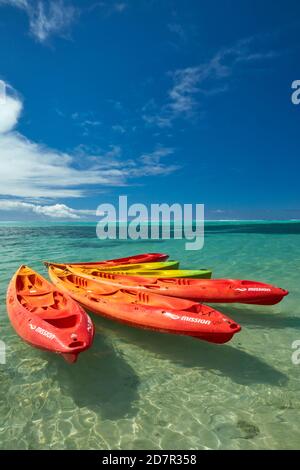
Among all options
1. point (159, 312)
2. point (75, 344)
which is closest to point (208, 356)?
point (159, 312)

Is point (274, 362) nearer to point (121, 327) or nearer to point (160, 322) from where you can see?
point (160, 322)

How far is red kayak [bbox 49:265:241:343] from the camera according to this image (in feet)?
23.3

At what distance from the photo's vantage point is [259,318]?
10.2 meters

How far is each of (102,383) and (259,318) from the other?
238 inches

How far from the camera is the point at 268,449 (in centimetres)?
484

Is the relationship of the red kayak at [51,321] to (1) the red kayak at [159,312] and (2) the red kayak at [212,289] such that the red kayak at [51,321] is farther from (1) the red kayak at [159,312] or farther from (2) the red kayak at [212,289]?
(2) the red kayak at [212,289]

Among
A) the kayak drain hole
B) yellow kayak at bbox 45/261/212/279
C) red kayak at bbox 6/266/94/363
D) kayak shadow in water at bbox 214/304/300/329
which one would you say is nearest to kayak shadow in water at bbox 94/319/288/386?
red kayak at bbox 6/266/94/363

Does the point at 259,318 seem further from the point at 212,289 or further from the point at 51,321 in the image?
the point at 51,321

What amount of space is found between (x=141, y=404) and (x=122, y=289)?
4539 mm

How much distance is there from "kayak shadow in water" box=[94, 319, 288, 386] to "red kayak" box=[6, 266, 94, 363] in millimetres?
2015

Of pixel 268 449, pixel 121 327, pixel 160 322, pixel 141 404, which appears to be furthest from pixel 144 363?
pixel 268 449

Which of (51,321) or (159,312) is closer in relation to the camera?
(51,321)

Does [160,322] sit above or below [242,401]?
above

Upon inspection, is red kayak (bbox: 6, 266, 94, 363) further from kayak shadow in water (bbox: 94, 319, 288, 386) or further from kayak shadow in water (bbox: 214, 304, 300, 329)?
kayak shadow in water (bbox: 214, 304, 300, 329)
